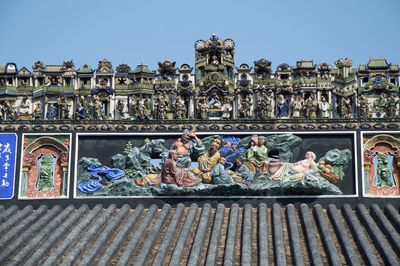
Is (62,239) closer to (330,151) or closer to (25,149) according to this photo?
(25,149)

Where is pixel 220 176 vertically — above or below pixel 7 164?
below

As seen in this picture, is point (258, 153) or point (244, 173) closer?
point (244, 173)

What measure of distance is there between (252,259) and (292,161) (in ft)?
20.2

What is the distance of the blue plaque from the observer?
26688 millimetres

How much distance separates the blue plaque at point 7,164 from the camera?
2669 cm

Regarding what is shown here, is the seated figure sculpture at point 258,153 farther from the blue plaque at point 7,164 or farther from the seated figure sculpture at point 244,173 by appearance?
the blue plaque at point 7,164

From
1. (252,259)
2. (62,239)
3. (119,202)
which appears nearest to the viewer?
(252,259)

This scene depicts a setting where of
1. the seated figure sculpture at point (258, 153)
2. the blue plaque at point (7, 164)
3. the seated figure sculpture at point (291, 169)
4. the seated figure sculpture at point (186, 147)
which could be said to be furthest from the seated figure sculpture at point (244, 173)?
the blue plaque at point (7, 164)

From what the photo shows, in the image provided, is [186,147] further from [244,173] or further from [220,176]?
[244,173]

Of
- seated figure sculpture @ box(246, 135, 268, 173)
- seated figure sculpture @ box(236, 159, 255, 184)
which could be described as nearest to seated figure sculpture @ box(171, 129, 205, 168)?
seated figure sculpture @ box(236, 159, 255, 184)

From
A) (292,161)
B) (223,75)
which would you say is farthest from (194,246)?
(223,75)

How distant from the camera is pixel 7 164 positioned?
88.8ft

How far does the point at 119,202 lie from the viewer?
26.2 metres

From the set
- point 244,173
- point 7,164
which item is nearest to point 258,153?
point 244,173
